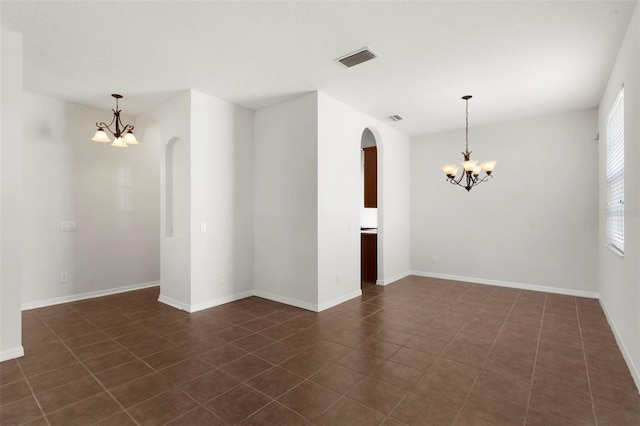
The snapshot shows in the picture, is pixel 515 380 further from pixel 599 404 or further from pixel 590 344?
pixel 590 344

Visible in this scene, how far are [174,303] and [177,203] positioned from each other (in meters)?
1.45

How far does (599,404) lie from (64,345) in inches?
184

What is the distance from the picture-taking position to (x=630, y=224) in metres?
2.76

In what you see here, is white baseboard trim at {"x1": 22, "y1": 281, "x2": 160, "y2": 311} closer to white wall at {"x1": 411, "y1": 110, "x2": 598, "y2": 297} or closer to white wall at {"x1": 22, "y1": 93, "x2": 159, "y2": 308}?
white wall at {"x1": 22, "y1": 93, "x2": 159, "y2": 308}

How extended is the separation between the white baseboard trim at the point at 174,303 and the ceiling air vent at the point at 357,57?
12.0ft

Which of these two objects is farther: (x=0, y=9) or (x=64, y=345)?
(x=64, y=345)

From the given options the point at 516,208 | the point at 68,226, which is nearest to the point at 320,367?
the point at 68,226

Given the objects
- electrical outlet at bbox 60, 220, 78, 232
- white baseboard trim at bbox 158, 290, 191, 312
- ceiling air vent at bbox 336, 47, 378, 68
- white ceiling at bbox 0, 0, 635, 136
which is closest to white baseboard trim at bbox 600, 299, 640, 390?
white ceiling at bbox 0, 0, 635, 136

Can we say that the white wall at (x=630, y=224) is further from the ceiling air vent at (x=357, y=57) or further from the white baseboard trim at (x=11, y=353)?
the white baseboard trim at (x=11, y=353)

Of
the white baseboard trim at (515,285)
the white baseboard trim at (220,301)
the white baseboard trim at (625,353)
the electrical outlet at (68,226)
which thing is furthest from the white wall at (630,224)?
the electrical outlet at (68,226)

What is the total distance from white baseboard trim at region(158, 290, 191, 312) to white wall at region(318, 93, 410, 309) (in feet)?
5.99

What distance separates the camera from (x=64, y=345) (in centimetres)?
324

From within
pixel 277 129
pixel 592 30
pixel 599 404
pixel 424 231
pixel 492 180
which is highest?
pixel 592 30

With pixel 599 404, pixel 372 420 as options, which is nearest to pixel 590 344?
pixel 599 404
